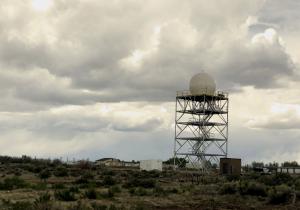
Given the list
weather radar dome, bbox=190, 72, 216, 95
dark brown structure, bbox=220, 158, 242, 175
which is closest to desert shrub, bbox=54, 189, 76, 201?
dark brown structure, bbox=220, 158, 242, 175

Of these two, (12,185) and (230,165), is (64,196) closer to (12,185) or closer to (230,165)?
(12,185)

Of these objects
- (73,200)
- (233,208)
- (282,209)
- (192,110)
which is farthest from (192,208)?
(192,110)

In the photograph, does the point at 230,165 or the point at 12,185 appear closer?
the point at 12,185

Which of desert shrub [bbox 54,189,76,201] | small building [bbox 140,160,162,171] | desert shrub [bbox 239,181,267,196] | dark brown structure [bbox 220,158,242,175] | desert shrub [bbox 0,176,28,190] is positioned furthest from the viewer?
small building [bbox 140,160,162,171]

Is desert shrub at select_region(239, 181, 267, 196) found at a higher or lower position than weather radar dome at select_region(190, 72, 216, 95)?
lower

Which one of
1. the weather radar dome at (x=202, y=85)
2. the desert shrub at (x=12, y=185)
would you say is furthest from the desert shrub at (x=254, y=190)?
the weather radar dome at (x=202, y=85)

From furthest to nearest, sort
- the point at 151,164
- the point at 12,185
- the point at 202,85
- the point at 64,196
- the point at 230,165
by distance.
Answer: the point at 151,164 → the point at 202,85 → the point at 230,165 → the point at 12,185 → the point at 64,196

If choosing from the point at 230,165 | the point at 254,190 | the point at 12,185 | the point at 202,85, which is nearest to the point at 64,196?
the point at 12,185

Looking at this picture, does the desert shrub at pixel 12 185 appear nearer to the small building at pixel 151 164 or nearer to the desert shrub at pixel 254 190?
the desert shrub at pixel 254 190

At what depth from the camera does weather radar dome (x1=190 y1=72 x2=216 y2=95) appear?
78.0 meters

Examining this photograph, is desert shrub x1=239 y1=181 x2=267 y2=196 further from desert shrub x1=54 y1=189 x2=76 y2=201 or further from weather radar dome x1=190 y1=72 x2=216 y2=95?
weather radar dome x1=190 y1=72 x2=216 y2=95

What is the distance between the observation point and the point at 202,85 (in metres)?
78.5

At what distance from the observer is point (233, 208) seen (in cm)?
2584

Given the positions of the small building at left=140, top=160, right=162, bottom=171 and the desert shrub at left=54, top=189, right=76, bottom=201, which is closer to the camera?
the desert shrub at left=54, top=189, right=76, bottom=201
